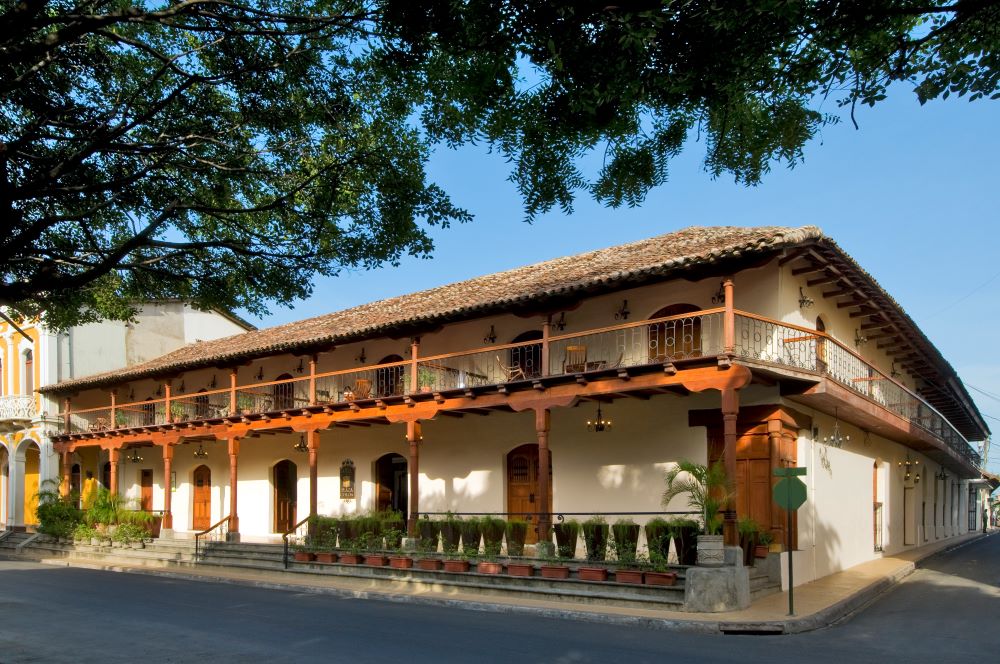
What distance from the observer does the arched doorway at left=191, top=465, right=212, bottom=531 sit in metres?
29.1

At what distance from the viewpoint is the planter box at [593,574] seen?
47.6 ft

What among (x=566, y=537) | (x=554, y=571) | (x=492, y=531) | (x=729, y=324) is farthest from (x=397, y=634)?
(x=729, y=324)

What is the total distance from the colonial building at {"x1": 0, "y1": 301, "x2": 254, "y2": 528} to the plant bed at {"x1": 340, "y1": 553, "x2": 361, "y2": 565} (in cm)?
1624

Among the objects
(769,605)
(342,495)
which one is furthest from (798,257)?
(342,495)

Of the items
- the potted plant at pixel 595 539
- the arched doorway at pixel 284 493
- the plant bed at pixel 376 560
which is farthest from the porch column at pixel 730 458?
the arched doorway at pixel 284 493

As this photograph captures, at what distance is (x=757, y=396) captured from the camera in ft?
54.0

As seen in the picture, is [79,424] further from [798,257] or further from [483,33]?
[483,33]

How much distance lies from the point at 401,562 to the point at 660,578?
249 inches

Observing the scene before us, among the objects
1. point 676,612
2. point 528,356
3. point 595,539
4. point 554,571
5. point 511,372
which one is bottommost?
point 676,612

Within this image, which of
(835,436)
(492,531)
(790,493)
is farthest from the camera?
(835,436)

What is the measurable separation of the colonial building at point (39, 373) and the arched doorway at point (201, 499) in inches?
217

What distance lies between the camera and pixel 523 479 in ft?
66.6

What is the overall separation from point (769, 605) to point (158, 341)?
96.3 feet

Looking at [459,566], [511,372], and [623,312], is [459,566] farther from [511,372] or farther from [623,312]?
[623,312]
